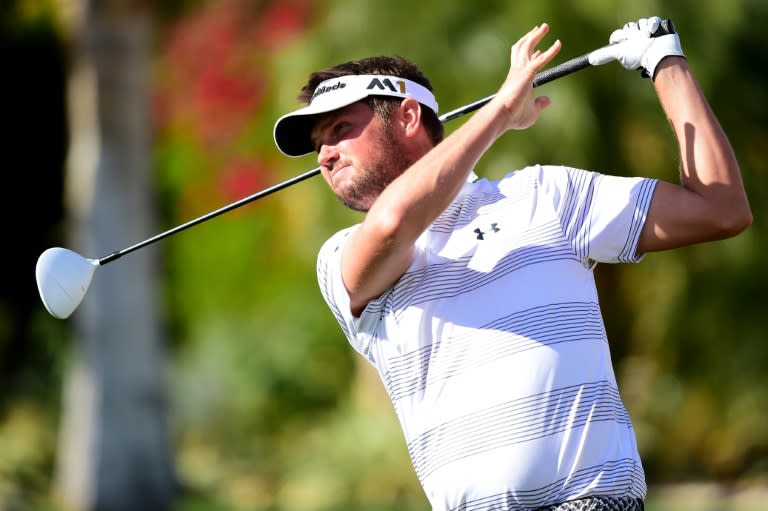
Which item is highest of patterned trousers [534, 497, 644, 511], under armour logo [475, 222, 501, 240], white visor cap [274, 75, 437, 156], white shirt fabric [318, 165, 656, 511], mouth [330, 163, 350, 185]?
white visor cap [274, 75, 437, 156]

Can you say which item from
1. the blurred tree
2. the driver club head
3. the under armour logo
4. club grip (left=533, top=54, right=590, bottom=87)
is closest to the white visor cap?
club grip (left=533, top=54, right=590, bottom=87)

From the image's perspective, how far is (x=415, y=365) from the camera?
283 centimetres

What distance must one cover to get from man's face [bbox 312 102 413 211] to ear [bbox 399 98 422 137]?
32 mm

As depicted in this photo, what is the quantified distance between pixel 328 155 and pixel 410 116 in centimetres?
20

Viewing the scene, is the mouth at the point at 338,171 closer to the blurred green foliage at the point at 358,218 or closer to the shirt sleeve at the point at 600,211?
the shirt sleeve at the point at 600,211

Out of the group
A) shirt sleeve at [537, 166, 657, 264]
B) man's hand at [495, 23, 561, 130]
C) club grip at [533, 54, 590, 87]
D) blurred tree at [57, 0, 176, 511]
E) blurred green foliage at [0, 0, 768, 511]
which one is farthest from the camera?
blurred tree at [57, 0, 176, 511]

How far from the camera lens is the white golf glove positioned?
2875 mm

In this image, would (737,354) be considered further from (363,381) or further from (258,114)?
(258,114)

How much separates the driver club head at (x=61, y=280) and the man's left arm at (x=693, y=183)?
1.40 metres

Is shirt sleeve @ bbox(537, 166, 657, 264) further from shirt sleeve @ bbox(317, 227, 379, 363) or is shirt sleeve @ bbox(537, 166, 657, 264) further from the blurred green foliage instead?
the blurred green foliage

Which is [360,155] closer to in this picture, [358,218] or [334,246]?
[334,246]

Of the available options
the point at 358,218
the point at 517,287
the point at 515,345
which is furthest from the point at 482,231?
the point at 358,218

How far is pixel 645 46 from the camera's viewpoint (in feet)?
9.49

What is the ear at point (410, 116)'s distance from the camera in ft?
9.98
